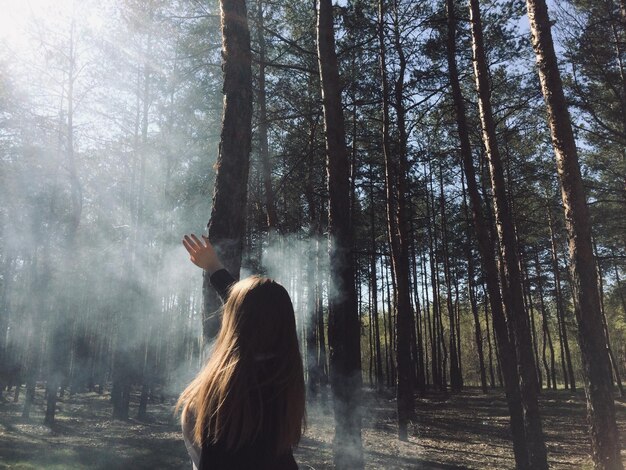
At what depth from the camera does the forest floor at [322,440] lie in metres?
9.27

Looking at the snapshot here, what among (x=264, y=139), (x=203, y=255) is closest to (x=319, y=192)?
(x=264, y=139)

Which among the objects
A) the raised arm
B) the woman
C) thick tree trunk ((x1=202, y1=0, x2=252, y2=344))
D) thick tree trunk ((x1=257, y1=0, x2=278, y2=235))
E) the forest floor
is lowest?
the forest floor

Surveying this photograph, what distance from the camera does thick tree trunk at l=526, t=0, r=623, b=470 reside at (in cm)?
588

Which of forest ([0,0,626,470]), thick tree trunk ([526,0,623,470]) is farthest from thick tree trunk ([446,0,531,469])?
thick tree trunk ([526,0,623,470])

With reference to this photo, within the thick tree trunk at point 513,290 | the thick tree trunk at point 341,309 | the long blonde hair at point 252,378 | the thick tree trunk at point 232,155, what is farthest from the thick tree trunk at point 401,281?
the long blonde hair at point 252,378

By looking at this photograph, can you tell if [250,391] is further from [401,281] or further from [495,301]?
[401,281]

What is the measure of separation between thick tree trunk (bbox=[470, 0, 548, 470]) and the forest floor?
198cm

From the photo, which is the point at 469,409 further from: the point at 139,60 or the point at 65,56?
the point at 65,56

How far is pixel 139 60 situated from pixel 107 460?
43.5ft

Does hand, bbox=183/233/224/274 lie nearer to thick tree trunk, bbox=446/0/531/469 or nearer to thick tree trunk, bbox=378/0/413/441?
thick tree trunk, bbox=446/0/531/469

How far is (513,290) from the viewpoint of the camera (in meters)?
8.46

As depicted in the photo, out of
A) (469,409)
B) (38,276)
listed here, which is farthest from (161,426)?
(469,409)

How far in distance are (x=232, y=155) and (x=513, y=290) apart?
238 inches

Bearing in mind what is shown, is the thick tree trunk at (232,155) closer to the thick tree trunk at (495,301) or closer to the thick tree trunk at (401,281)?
the thick tree trunk at (495,301)
